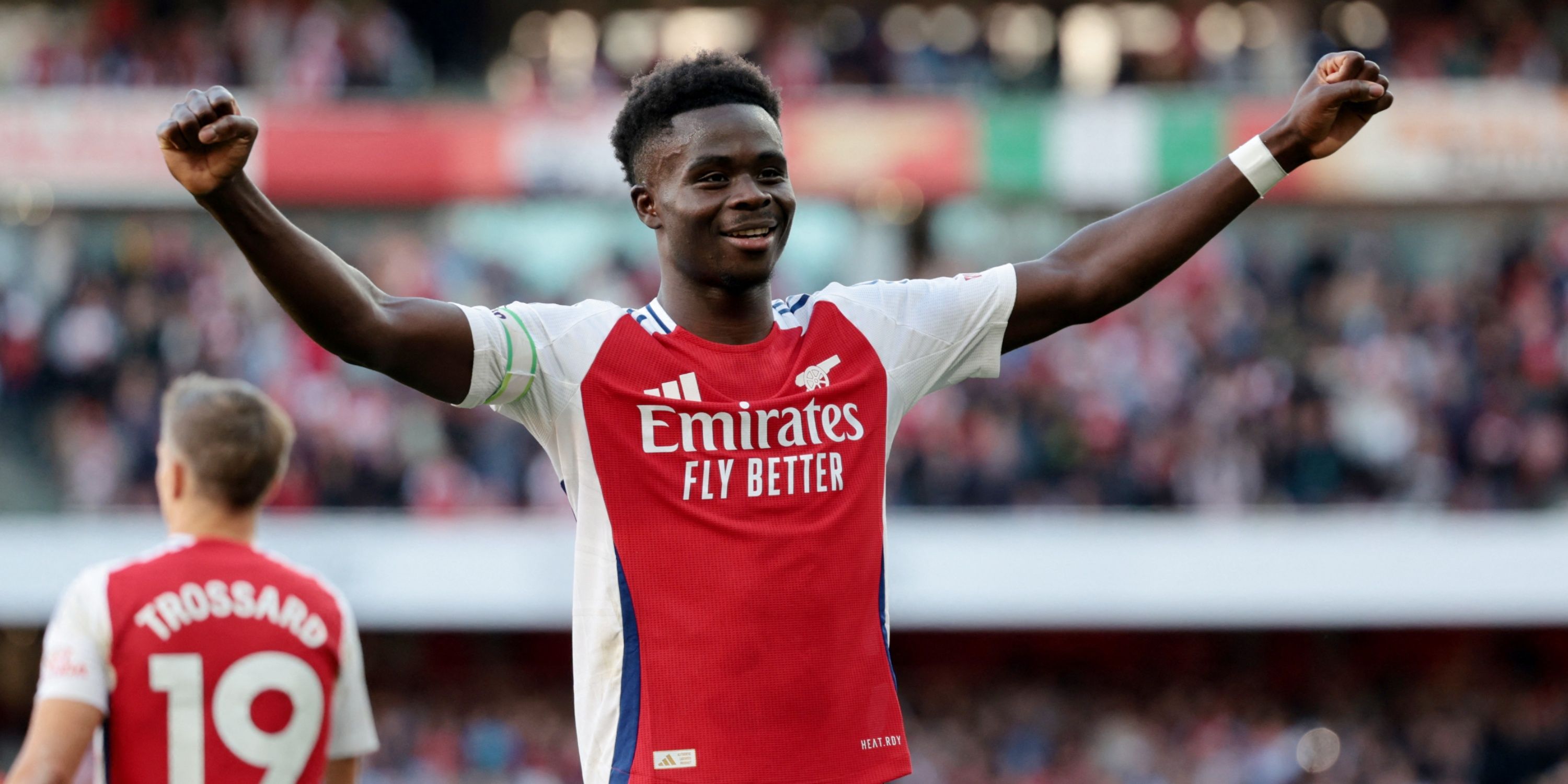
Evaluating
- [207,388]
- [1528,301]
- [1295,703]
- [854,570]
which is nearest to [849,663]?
[854,570]

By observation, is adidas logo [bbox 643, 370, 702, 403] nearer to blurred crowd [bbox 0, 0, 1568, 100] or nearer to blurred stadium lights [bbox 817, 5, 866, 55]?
blurred crowd [bbox 0, 0, 1568, 100]

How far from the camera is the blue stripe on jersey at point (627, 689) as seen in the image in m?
3.13

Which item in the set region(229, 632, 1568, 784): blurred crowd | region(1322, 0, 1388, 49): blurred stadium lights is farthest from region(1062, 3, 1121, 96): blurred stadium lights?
region(229, 632, 1568, 784): blurred crowd

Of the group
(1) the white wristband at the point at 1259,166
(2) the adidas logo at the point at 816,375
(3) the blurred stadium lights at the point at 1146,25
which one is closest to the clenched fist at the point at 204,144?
(2) the adidas logo at the point at 816,375

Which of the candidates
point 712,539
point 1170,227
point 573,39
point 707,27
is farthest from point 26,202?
point 1170,227

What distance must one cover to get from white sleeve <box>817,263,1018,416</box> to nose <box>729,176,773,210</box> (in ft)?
0.97

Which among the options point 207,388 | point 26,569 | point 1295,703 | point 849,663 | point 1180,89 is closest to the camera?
point 849,663

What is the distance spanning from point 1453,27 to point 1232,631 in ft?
24.9

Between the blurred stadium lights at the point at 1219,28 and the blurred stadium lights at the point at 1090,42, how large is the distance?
930mm

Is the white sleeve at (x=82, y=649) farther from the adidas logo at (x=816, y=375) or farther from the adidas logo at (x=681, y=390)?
the adidas logo at (x=816, y=375)

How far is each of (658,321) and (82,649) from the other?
4.88ft

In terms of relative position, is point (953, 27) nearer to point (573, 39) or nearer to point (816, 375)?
point (573, 39)

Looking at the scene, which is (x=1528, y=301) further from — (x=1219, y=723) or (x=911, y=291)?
(x=911, y=291)

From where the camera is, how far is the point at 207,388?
4016 millimetres
